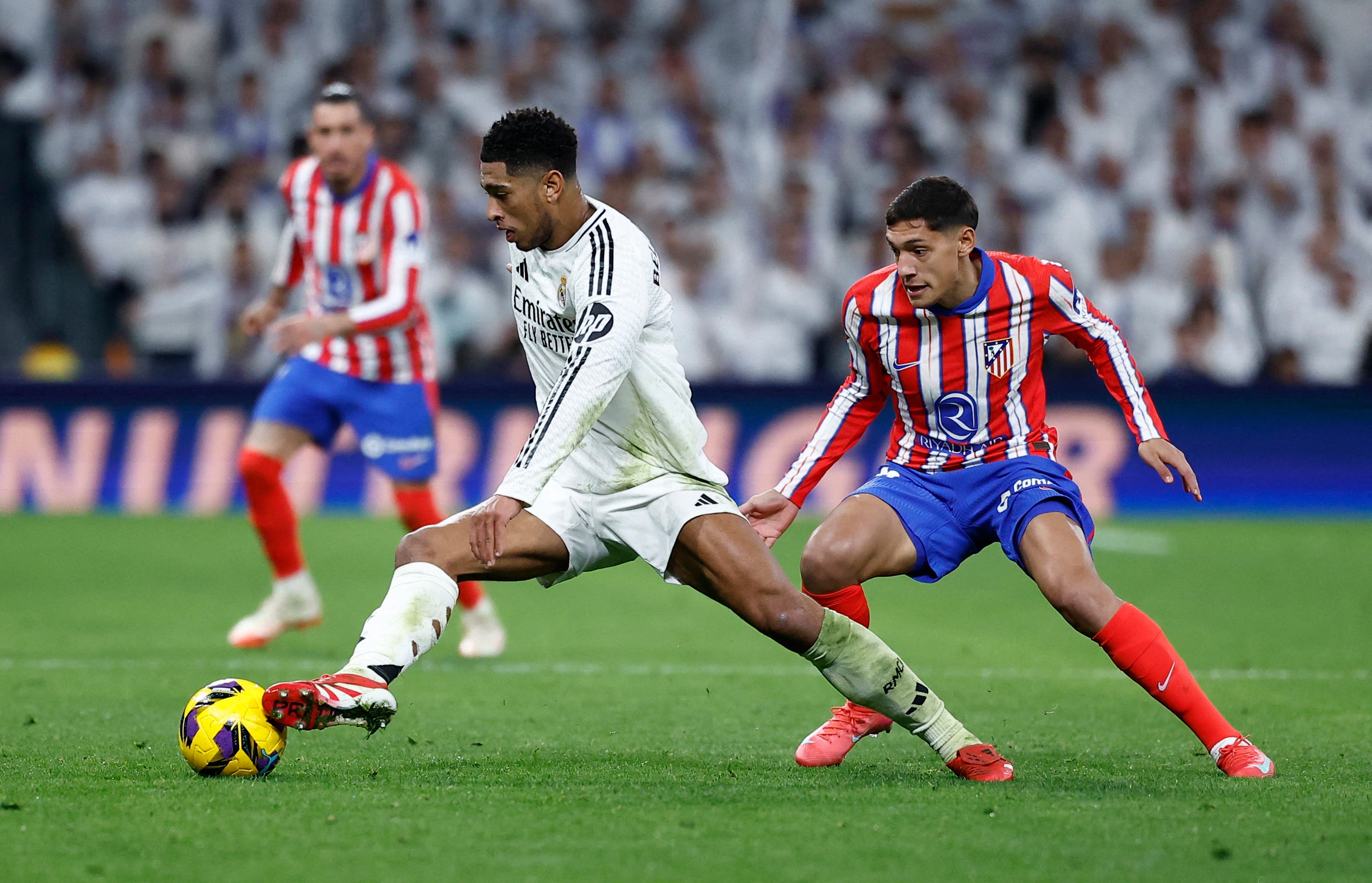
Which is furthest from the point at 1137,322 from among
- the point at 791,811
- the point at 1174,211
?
the point at 791,811

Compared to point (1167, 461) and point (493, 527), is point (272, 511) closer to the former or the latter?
point (493, 527)

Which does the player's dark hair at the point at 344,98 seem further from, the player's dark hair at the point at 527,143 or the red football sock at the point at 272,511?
the player's dark hair at the point at 527,143

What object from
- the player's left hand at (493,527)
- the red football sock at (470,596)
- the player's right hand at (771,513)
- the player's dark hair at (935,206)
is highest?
the player's dark hair at (935,206)

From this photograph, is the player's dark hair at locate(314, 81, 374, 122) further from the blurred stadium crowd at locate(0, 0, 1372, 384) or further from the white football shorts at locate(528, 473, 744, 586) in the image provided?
the blurred stadium crowd at locate(0, 0, 1372, 384)

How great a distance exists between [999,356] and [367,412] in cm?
330

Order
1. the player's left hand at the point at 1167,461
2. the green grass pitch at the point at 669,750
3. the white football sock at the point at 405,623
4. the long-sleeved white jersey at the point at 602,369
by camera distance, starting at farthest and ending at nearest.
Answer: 1. the player's left hand at the point at 1167,461
2. the long-sleeved white jersey at the point at 602,369
3. the white football sock at the point at 405,623
4. the green grass pitch at the point at 669,750

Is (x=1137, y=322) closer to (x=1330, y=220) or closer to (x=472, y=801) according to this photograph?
(x=1330, y=220)

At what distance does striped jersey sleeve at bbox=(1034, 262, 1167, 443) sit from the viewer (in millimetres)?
5160

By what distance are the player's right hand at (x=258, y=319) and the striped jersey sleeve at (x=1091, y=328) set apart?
3.85m

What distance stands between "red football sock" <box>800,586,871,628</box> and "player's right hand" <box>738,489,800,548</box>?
0.20 m

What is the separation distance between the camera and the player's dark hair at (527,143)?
449 cm

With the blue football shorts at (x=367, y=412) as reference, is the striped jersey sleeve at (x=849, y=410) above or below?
above

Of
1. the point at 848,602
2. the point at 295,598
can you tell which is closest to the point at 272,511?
the point at 295,598

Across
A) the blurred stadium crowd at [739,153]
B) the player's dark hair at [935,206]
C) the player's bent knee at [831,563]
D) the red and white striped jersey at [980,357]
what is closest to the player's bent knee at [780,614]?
the player's bent knee at [831,563]
